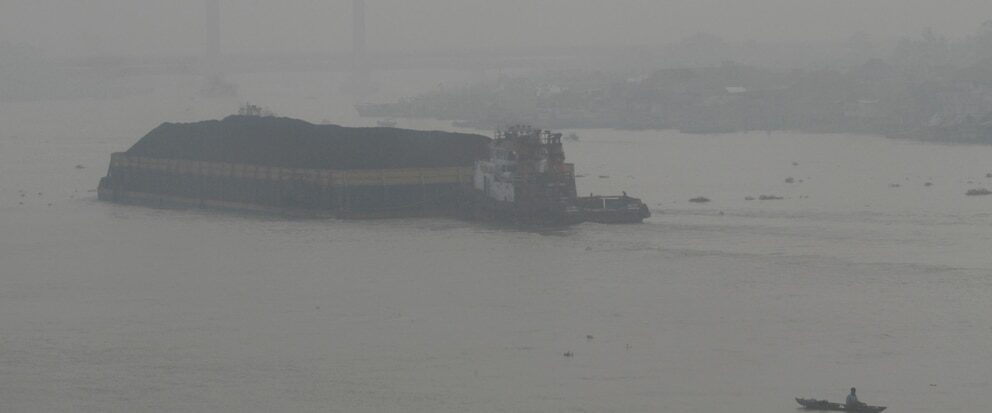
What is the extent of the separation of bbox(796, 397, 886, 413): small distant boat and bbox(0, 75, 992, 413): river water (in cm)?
18

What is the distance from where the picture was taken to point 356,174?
93.9 ft

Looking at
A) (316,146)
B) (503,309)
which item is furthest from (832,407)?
(316,146)

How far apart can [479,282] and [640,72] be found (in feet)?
249

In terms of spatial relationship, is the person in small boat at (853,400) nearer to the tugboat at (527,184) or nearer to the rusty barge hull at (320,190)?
the tugboat at (527,184)

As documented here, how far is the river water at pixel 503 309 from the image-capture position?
16109mm

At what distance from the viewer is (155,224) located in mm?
28188

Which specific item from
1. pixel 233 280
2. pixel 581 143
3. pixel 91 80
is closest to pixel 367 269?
pixel 233 280

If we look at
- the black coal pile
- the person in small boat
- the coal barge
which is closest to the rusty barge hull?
the coal barge

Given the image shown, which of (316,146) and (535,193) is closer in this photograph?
(535,193)

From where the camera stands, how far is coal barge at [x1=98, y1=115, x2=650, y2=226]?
27.6 meters

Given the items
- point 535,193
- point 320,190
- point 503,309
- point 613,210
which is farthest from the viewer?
point 320,190

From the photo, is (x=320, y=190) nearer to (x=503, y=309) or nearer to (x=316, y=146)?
(x=316, y=146)

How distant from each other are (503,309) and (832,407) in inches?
202

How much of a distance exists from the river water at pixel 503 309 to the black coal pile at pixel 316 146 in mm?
1386
